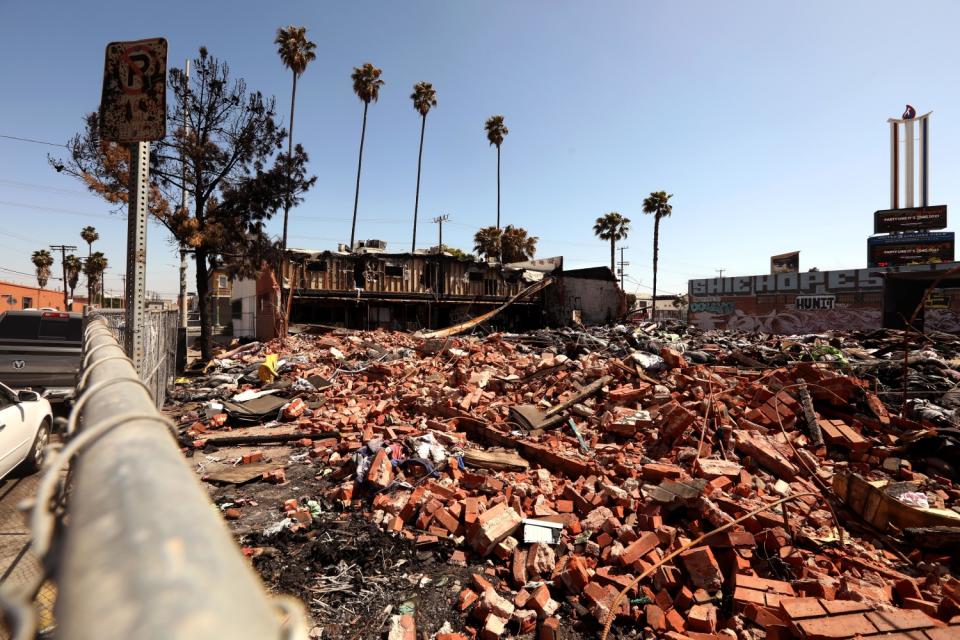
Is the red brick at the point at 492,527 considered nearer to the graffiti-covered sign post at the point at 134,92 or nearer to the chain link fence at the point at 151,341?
the chain link fence at the point at 151,341

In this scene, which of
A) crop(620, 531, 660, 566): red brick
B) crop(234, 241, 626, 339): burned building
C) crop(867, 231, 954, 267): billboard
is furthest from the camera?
crop(867, 231, 954, 267): billboard

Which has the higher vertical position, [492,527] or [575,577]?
[492,527]

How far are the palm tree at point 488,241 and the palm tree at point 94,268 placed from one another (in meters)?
50.4

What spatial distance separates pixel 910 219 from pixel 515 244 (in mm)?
33865

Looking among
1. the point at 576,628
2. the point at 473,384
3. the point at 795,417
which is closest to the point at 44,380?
the point at 473,384

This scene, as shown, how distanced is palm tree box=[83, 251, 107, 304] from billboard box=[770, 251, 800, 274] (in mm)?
84532

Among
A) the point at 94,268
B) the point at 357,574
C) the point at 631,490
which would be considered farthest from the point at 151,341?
the point at 94,268

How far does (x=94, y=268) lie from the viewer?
60.7 meters

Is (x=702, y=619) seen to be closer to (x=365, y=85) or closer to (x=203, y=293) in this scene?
(x=203, y=293)

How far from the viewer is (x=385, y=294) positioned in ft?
92.0

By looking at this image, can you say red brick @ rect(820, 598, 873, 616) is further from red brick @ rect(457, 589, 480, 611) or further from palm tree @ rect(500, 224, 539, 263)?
palm tree @ rect(500, 224, 539, 263)

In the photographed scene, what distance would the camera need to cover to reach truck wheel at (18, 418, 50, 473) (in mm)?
6680

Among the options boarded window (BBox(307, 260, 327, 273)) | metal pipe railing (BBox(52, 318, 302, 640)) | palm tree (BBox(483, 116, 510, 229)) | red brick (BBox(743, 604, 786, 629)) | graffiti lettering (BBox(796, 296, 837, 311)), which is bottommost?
red brick (BBox(743, 604, 786, 629))

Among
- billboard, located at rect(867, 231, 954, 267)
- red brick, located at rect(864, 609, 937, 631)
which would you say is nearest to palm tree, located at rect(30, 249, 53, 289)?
red brick, located at rect(864, 609, 937, 631)
